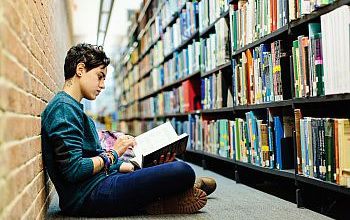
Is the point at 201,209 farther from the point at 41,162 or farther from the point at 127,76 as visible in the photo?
the point at 127,76

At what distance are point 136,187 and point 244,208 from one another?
25.1 inches

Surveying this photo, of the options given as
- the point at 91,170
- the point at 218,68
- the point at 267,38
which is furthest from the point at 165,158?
the point at 218,68

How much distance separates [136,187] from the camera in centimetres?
222

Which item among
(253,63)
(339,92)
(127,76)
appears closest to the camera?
(339,92)

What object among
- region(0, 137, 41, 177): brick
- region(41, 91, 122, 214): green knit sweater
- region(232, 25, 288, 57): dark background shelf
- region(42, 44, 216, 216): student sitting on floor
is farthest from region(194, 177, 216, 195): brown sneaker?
region(0, 137, 41, 177): brick

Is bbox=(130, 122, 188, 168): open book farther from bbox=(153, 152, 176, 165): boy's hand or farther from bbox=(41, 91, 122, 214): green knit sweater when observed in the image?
bbox=(41, 91, 122, 214): green knit sweater

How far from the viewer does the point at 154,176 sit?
7.30 feet

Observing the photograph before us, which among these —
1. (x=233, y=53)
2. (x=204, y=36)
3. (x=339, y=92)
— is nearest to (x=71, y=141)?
(x=339, y=92)

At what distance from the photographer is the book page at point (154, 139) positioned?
2.61 meters

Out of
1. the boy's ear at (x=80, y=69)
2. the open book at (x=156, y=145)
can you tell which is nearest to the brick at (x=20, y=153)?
the boy's ear at (x=80, y=69)

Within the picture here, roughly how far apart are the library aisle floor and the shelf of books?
161mm

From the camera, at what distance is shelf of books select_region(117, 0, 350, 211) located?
2051 millimetres

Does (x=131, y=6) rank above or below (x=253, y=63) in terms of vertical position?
above

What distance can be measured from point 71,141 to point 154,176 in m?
0.42
